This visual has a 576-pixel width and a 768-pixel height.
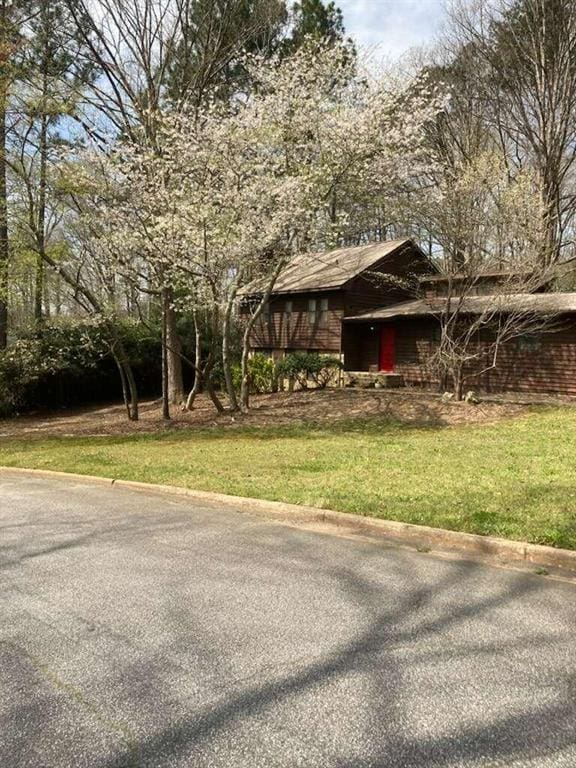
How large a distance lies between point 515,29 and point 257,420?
1999 cm

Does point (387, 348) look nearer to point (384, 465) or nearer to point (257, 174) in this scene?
point (257, 174)

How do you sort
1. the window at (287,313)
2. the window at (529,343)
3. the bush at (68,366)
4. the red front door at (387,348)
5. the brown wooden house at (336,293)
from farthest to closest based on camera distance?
1. the window at (287,313)
2. the brown wooden house at (336,293)
3. the red front door at (387,348)
4. the bush at (68,366)
5. the window at (529,343)

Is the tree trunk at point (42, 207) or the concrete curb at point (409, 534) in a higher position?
the tree trunk at point (42, 207)

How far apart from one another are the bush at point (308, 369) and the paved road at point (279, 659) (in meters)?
17.5

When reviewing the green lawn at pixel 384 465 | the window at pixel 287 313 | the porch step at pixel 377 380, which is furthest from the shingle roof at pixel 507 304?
the window at pixel 287 313

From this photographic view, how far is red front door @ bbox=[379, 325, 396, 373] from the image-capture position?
2411 cm

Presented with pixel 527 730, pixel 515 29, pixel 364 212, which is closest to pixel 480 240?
pixel 364 212

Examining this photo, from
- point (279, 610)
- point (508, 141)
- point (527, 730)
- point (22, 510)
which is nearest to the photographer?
point (527, 730)

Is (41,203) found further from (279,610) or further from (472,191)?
(279,610)

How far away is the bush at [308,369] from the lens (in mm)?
22859

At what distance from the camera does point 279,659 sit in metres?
3.24

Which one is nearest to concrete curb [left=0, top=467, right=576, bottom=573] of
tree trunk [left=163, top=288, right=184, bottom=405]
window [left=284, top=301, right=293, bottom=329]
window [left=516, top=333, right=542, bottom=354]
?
tree trunk [left=163, top=288, right=184, bottom=405]

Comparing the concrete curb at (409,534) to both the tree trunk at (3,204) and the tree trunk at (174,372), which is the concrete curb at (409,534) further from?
the tree trunk at (3,204)

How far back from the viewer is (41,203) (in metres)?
16.3
